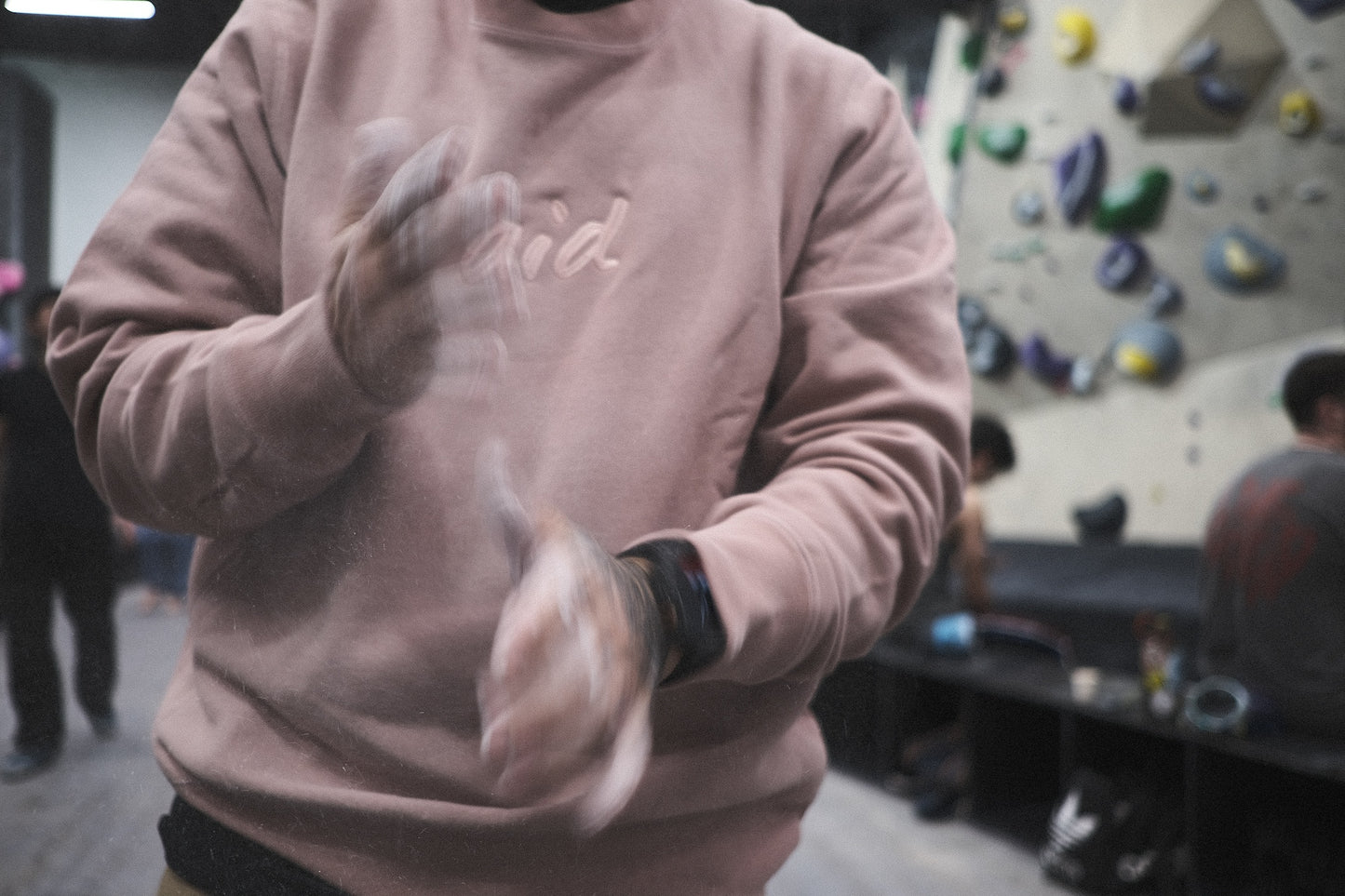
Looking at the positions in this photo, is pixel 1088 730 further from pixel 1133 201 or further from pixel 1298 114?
pixel 1298 114

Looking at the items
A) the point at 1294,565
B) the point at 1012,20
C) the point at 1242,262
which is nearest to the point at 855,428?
the point at 1012,20

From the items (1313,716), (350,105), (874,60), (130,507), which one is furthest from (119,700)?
(1313,716)

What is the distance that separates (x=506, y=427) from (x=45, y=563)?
0.54ft

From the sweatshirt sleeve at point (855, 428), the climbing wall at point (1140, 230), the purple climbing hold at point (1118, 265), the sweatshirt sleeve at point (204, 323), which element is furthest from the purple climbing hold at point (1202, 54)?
the sweatshirt sleeve at point (204, 323)

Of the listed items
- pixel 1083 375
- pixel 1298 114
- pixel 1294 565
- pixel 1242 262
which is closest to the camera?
pixel 1083 375

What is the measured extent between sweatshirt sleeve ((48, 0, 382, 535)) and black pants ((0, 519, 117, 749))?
0.04 metres

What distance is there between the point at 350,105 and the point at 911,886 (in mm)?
376

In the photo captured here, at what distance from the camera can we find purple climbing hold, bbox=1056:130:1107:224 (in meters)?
0.46

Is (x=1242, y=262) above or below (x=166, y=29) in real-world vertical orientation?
below

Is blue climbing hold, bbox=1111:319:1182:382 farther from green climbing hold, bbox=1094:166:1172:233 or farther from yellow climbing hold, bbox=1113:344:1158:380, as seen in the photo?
green climbing hold, bbox=1094:166:1172:233

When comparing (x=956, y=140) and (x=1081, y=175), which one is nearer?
(x=956, y=140)

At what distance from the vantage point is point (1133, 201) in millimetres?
659

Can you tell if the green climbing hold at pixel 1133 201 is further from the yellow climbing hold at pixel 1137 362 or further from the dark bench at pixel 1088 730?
the yellow climbing hold at pixel 1137 362

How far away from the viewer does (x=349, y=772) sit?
0.26 m
